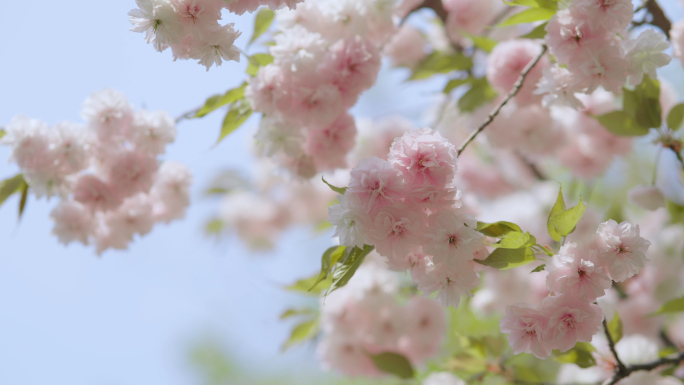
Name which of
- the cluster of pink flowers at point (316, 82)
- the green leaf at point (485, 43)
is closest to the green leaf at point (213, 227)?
the cluster of pink flowers at point (316, 82)

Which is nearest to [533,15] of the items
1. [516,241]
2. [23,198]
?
[516,241]

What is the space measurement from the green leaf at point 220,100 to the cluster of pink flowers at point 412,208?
448 millimetres

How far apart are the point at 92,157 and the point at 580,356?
1012mm

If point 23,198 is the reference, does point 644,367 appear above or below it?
above

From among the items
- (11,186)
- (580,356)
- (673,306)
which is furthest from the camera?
(11,186)

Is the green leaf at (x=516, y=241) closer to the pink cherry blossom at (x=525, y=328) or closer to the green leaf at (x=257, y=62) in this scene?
the pink cherry blossom at (x=525, y=328)

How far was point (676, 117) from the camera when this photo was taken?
1036mm

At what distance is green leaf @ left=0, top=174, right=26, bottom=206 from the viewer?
1117 millimetres

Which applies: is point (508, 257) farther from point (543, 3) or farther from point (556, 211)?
point (543, 3)

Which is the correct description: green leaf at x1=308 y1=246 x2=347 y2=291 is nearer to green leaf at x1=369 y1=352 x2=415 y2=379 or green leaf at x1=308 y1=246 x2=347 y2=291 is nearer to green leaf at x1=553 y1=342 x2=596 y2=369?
green leaf at x1=553 y1=342 x2=596 y2=369

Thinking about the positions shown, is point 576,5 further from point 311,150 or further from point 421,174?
point 311,150

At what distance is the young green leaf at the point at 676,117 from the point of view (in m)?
1.04

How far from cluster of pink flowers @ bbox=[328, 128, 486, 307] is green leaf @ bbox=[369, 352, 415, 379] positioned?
1.87ft

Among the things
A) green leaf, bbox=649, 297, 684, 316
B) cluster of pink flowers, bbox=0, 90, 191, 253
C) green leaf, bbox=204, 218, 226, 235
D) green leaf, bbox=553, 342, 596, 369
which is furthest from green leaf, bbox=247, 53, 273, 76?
green leaf, bbox=204, 218, 226, 235
